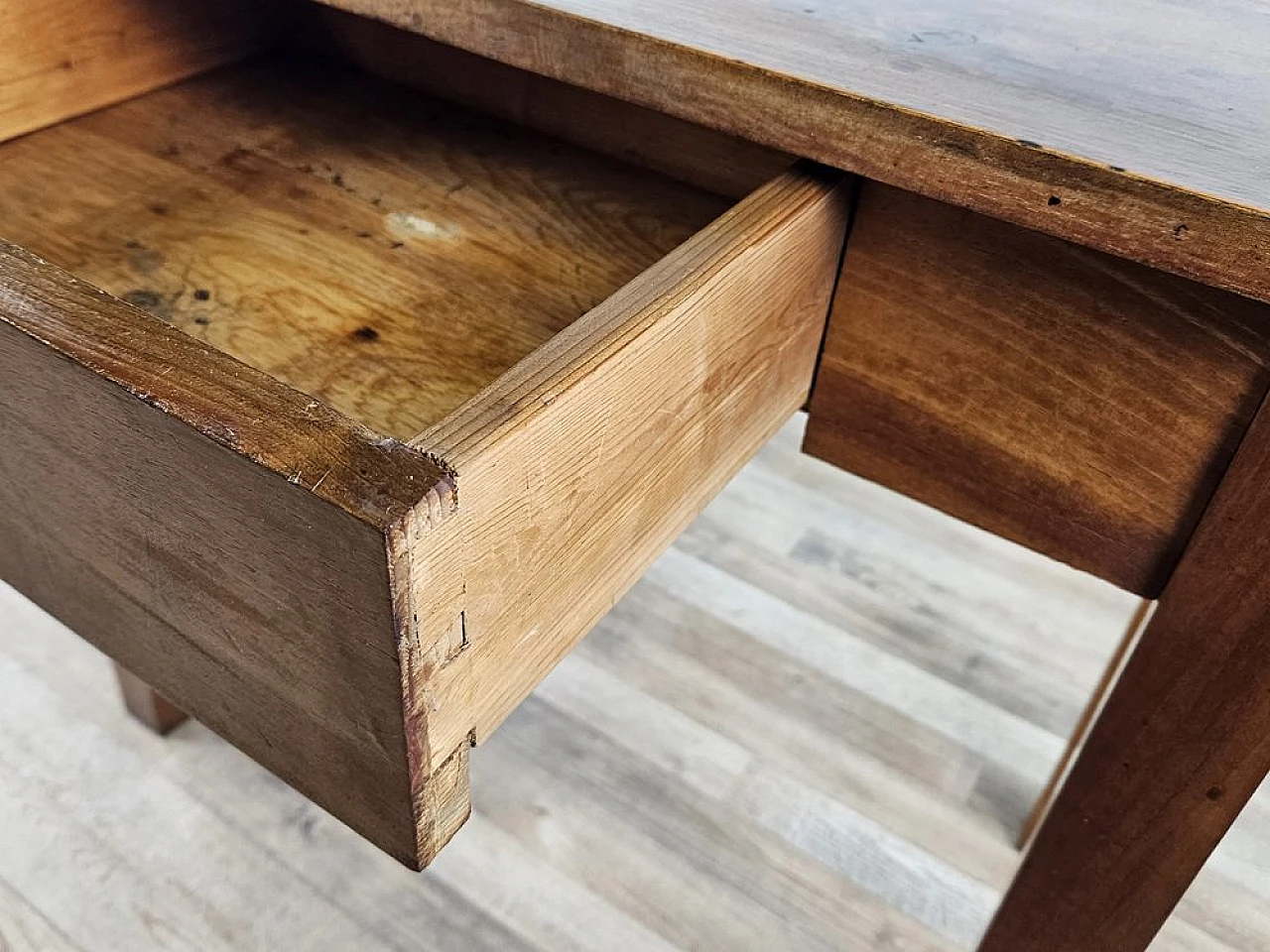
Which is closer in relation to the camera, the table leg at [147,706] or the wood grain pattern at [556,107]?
the wood grain pattern at [556,107]

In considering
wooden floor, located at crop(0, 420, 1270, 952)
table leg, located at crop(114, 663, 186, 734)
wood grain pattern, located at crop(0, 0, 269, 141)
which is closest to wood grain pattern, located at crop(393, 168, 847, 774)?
wood grain pattern, located at crop(0, 0, 269, 141)

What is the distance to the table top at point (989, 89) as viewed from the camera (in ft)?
1.32

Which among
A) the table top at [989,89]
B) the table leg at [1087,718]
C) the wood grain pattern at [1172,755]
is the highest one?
the table top at [989,89]

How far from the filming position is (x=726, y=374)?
47 centimetres

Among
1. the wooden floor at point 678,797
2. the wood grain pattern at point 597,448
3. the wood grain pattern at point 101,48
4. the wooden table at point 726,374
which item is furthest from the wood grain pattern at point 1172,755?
the wood grain pattern at point 101,48

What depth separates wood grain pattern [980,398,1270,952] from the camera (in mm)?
472

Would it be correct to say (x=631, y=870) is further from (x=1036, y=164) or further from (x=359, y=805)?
(x=1036, y=164)

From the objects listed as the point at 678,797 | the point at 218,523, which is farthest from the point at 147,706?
the point at 218,523

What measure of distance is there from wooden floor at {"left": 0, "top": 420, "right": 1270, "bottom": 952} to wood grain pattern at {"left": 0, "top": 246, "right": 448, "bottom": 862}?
54 cm

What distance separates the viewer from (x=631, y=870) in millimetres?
945

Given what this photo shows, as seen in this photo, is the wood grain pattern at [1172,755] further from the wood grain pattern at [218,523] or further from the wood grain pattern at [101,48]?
the wood grain pattern at [101,48]

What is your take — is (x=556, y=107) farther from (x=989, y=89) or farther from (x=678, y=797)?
(x=678, y=797)

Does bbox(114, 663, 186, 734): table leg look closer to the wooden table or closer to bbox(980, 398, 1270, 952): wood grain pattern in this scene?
the wooden table

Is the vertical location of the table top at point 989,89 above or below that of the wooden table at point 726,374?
above
